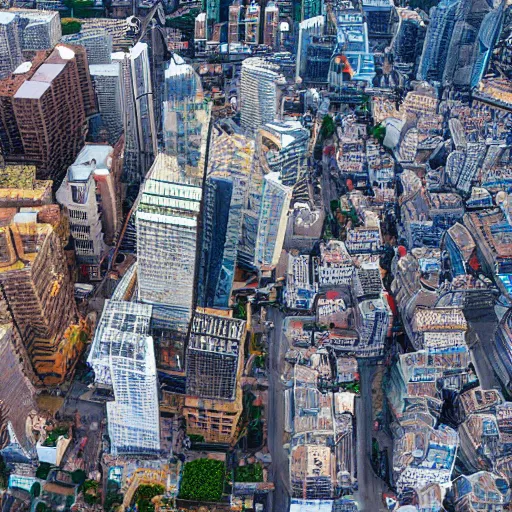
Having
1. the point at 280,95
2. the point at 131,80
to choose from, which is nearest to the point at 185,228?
the point at 131,80

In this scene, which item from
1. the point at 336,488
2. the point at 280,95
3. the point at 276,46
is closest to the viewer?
the point at 336,488

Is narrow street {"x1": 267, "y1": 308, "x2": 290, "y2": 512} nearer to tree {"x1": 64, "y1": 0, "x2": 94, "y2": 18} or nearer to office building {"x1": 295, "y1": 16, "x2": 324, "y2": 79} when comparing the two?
office building {"x1": 295, "y1": 16, "x2": 324, "y2": 79}

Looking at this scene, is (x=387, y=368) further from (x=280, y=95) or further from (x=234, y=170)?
(x=280, y=95)

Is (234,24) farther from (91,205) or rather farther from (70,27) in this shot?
(91,205)

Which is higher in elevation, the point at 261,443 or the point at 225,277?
the point at 225,277

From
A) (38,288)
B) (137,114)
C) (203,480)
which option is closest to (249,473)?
(203,480)

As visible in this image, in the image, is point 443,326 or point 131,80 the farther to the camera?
point 131,80

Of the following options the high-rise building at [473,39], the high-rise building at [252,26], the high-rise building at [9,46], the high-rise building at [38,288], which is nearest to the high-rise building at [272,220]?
the high-rise building at [38,288]
